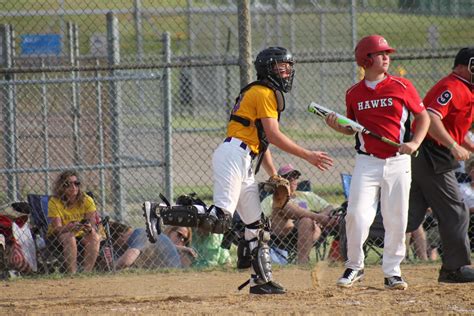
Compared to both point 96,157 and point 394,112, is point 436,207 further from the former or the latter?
point 96,157

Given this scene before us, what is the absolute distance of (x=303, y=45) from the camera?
22.0 metres

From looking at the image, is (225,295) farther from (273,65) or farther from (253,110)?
(273,65)

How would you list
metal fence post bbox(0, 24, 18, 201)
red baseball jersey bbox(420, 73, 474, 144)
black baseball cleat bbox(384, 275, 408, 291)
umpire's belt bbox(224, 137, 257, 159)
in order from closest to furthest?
umpire's belt bbox(224, 137, 257, 159), black baseball cleat bbox(384, 275, 408, 291), red baseball jersey bbox(420, 73, 474, 144), metal fence post bbox(0, 24, 18, 201)

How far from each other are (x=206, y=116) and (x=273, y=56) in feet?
41.8

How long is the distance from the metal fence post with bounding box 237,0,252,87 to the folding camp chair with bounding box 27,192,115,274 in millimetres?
1798

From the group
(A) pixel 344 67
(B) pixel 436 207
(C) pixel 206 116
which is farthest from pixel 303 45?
(B) pixel 436 207

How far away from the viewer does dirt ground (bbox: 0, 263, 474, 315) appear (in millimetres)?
6230

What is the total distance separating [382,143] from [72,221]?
3.28 m

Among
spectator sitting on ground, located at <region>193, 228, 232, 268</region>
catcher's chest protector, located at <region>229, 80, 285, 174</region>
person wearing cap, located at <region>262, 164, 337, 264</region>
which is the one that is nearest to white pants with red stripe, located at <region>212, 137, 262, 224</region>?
catcher's chest protector, located at <region>229, 80, 285, 174</region>

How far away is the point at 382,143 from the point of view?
6.71 metres

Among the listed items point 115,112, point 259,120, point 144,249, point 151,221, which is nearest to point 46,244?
point 144,249

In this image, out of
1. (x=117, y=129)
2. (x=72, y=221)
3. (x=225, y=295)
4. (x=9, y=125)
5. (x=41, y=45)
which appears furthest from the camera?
(x=41, y=45)

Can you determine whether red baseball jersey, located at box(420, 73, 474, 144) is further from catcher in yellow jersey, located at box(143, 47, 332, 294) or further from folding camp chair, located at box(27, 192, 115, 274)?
folding camp chair, located at box(27, 192, 115, 274)

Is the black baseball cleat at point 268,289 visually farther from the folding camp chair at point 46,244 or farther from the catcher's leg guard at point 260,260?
the folding camp chair at point 46,244
